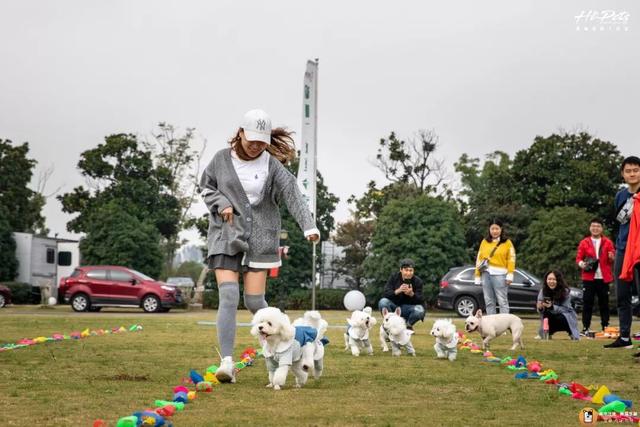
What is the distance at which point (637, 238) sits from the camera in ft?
28.1

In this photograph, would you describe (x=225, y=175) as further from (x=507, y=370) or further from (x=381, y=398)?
(x=507, y=370)

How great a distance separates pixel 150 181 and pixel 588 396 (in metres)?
50.9

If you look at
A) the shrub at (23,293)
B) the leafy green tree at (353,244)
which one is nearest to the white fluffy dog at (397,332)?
the shrub at (23,293)

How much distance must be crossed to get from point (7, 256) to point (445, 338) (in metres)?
36.7

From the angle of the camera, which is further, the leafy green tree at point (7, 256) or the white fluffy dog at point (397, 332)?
the leafy green tree at point (7, 256)

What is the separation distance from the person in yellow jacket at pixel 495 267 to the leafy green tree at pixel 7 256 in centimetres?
3250

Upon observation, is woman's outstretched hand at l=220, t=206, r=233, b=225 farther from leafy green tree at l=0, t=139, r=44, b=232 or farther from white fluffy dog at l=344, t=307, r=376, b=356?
leafy green tree at l=0, t=139, r=44, b=232

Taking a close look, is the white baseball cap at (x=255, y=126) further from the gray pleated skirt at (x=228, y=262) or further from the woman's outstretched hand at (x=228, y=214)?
the gray pleated skirt at (x=228, y=262)

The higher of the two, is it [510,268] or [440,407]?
[510,268]

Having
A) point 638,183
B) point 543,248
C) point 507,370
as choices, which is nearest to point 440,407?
point 507,370

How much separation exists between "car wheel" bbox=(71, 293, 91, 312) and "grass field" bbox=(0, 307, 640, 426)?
61.3 ft

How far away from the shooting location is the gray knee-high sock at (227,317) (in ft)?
22.9

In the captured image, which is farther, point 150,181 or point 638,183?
point 150,181

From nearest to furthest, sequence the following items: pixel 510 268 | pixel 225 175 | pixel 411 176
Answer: pixel 225 175 < pixel 510 268 < pixel 411 176
